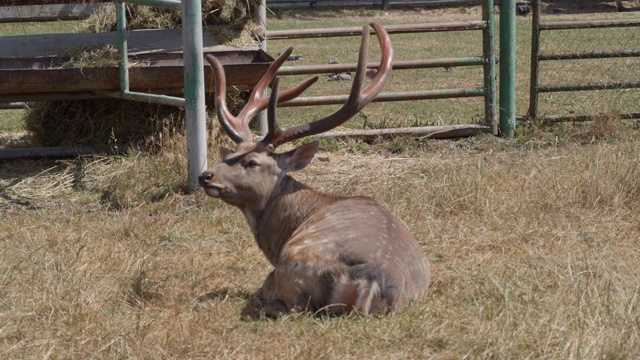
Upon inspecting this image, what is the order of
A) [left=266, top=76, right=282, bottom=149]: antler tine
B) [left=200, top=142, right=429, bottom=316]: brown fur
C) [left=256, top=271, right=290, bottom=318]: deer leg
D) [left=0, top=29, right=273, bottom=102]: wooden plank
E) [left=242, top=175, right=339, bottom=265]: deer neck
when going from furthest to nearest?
[left=0, top=29, right=273, bottom=102]: wooden plank, [left=242, top=175, right=339, bottom=265]: deer neck, [left=266, top=76, right=282, bottom=149]: antler tine, [left=256, top=271, right=290, bottom=318]: deer leg, [left=200, top=142, right=429, bottom=316]: brown fur

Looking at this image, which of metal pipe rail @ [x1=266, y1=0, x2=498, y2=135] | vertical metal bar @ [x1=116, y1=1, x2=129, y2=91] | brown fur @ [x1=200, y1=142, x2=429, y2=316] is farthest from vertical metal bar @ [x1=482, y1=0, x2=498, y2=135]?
brown fur @ [x1=200, y1=142, x2=429, y2=316]

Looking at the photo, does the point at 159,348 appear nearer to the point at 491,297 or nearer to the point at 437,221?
the point at 491,297

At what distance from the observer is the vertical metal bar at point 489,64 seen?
1047cm

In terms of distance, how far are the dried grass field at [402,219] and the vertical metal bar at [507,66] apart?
19 cm

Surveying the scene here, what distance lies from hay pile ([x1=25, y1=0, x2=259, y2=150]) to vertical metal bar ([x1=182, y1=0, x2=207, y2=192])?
3.35ft

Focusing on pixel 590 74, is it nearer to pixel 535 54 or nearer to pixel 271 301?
pixel 535 54

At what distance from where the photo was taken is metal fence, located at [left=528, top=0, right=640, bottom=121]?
10.7 metres

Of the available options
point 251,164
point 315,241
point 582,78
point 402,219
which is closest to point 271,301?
point 315,241

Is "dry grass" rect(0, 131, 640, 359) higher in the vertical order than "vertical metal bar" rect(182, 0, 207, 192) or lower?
lower

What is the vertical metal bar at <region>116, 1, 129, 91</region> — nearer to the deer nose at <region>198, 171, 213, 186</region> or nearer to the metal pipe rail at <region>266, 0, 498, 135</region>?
the metal pipe rail at <region>266, 0, 498, 135</region>

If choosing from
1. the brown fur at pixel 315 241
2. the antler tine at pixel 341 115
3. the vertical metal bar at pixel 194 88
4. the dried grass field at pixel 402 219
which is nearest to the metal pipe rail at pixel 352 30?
the dried grass field at pixel 402 219

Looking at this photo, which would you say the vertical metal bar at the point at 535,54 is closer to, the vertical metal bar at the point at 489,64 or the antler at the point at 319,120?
the vertical metal bar at the point at 489,64

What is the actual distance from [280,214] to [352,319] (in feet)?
4.15

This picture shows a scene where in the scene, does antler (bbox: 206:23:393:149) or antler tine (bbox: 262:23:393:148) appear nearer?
antler (bbox: 206:23:393:149)
